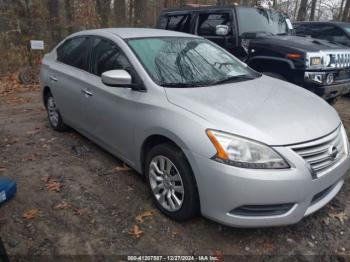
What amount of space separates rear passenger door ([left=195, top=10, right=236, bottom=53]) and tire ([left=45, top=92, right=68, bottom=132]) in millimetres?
3472

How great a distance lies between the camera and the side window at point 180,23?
7419mm

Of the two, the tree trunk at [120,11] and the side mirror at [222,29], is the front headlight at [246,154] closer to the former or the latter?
the side mirror at [222,29]

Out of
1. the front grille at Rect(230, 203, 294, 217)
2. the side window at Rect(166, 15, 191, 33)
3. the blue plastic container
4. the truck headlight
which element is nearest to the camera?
the blue plastic container

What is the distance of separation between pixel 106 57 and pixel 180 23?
13.4 ft

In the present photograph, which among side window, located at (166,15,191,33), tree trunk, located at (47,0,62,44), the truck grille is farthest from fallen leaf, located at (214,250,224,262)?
tree trunk, located at (47,0,62,44)

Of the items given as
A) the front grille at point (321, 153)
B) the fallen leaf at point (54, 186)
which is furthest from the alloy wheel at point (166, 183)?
the fallen leaf at point (54, 186)

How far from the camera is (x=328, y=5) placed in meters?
24.3

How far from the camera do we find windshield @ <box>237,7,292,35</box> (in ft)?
21.9

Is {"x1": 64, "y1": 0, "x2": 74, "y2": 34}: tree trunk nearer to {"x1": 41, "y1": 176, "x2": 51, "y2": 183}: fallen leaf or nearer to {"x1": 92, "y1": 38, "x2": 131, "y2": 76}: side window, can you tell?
{"x1": 92, "y1": 38, "x2": 131, "y2": 76}: side window

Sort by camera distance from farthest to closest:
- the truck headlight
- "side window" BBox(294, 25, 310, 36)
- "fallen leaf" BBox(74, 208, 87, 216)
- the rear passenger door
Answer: "side window" BBox(294, 25, 310, 36) → the rear passenger door → the truck headlight → "fallen leaf" BBox(74, 208, 87, 216)

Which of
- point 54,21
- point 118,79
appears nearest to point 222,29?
point 118,79

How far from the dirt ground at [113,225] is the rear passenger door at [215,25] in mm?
3629

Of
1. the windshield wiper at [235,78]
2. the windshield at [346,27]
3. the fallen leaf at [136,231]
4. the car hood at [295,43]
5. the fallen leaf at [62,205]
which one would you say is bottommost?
the fallen leaf at [136,231]

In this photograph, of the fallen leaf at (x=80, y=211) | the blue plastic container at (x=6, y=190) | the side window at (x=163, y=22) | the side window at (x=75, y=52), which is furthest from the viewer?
the side window at (x=163, y=22)
